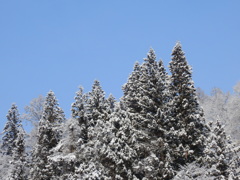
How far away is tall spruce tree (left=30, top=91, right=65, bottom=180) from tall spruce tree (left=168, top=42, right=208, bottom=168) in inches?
527

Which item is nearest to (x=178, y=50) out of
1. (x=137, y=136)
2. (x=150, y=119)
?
(x=150, y=119)

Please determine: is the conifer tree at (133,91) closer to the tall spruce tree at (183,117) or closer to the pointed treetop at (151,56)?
the pointed treetop at (151,56)

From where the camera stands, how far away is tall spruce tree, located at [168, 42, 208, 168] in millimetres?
36844

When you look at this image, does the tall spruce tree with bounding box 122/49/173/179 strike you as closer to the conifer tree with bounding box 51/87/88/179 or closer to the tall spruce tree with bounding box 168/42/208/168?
the tall spruce tree with bounding box 168/42/208/168

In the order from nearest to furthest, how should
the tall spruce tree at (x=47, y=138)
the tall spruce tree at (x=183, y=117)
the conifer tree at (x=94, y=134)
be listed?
the conifer tree at (x=94, y=134), the tall spruce tree at (x=183, y=117), the tall spruce tree at (x=47, y=138)

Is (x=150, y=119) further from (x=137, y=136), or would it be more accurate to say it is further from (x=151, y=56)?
(x=151, y=56)

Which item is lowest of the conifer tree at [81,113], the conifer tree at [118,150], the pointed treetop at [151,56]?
the conifer tree at [118,150]

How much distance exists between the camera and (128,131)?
3478cm

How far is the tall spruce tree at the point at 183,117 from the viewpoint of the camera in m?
36.8

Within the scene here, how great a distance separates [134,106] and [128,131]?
8484 mm

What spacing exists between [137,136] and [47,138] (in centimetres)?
1139

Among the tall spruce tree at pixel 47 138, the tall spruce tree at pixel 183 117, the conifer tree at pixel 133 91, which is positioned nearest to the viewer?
the tall spruce tree at pixel 183 117

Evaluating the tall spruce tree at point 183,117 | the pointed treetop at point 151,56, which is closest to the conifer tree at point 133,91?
the pointed treetop at point 151,56

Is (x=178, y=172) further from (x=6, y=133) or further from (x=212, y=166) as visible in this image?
(x=6, y=133)
